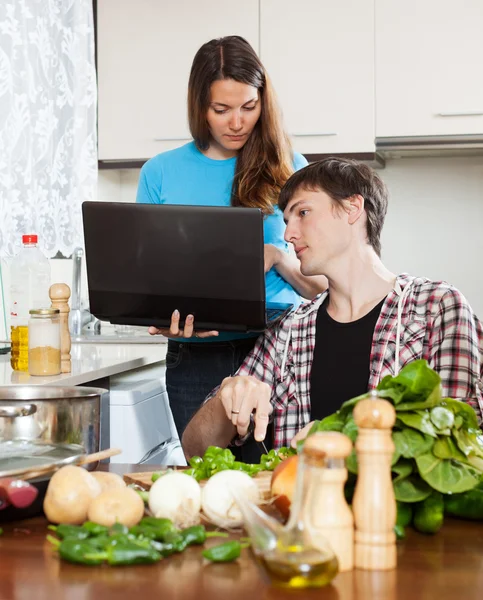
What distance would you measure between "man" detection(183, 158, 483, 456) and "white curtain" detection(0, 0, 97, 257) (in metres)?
1.07

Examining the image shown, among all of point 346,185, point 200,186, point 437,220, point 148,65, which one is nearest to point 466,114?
point 437,220

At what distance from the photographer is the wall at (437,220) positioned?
10.5 ft

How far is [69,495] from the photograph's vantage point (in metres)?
0.90

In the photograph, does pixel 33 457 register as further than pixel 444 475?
Yes

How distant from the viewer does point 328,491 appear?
758mm

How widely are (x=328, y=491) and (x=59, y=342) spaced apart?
1262mm

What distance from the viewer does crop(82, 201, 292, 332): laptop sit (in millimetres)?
1530

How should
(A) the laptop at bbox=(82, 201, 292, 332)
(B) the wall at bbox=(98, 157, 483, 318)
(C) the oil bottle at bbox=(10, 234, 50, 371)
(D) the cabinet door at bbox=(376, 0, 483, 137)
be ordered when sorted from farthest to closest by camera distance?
(B) the wall at bbox=(98, 157, 483, 318), (D) the cabinet door at bbox=(376, 0, 483, 137), (C) the oil bottle at bbox=(10, 234, 50, 371), (A) the laptop at bbox=(82, 201, 292, 332)

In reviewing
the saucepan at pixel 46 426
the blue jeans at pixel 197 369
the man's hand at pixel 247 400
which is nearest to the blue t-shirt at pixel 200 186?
the blue jeans at pixel 197 369

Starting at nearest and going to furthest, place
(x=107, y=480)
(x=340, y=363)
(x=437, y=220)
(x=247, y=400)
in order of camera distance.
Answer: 1. (x=107, y=480)
2. (x=247, y=400)
3. (x=340, y=363)
4. (x=437, y=220)

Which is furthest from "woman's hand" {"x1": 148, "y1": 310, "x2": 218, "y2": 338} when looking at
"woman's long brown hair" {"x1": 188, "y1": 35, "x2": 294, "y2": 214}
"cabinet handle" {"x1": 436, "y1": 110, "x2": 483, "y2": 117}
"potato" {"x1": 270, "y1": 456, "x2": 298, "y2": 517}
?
"cabinet handle" {"x1": 436, "y1": 110, "x2": 483, "y2": 117}

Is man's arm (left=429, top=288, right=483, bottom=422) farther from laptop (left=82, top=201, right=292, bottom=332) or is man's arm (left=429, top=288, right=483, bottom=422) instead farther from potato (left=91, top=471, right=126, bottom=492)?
potato (left=91, top=471, right=126, bottom=492)

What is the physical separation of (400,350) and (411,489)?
75 cm

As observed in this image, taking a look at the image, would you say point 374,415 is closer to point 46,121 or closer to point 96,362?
point 96,362
